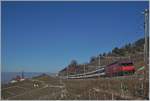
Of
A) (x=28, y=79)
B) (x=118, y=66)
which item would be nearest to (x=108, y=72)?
(x=118, y=66)

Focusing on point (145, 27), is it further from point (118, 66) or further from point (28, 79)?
point (28, 79)

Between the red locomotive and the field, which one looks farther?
the red locomotive

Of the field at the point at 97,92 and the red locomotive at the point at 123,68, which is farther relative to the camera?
the red locomotive at the point at 123,68

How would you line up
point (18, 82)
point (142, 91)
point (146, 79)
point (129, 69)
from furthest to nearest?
point (129, 69) < point (18, 82) < point (146, 79) < point (142, 91)

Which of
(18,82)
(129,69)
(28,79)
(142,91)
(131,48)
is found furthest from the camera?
(131,48)

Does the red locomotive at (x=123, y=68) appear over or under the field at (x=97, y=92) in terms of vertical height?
over

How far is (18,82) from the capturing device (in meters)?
24.9

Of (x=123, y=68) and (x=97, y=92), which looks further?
(x=123, y=68)

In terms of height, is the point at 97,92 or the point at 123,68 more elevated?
the point at 123,68

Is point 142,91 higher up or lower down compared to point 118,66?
lower down

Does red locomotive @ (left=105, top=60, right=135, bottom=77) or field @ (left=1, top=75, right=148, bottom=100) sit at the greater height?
red locomotive @ (left=105, top=60, right=135, bottom=77)

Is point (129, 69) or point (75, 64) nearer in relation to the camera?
point (129, 69)

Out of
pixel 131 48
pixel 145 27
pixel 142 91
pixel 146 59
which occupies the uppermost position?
pixel 131 48

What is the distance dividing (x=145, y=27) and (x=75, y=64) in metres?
44.0
